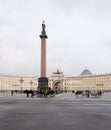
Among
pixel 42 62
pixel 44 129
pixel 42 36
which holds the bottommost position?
pixel 44 129

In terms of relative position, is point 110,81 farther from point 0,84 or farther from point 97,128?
point 97,128

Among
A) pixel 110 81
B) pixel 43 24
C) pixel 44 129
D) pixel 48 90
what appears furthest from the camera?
pixel 110 81

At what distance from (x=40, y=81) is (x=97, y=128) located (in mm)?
53171

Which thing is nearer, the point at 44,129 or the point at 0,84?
the point at 44,129

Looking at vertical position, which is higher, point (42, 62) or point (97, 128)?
point (42, 62)

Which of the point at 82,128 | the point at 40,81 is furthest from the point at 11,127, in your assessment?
the point at 40,81

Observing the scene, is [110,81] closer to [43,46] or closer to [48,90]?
[43,46]

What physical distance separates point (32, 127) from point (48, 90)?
42.0 m

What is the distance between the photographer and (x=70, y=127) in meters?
13.2

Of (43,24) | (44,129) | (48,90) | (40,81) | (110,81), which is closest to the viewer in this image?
(44,129)

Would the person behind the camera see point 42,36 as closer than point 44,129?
No

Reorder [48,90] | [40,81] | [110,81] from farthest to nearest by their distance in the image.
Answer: [110,81] → [40,81] → [48,90]

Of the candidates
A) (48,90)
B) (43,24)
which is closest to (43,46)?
(43,24)

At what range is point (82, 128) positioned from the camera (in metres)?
12.9
